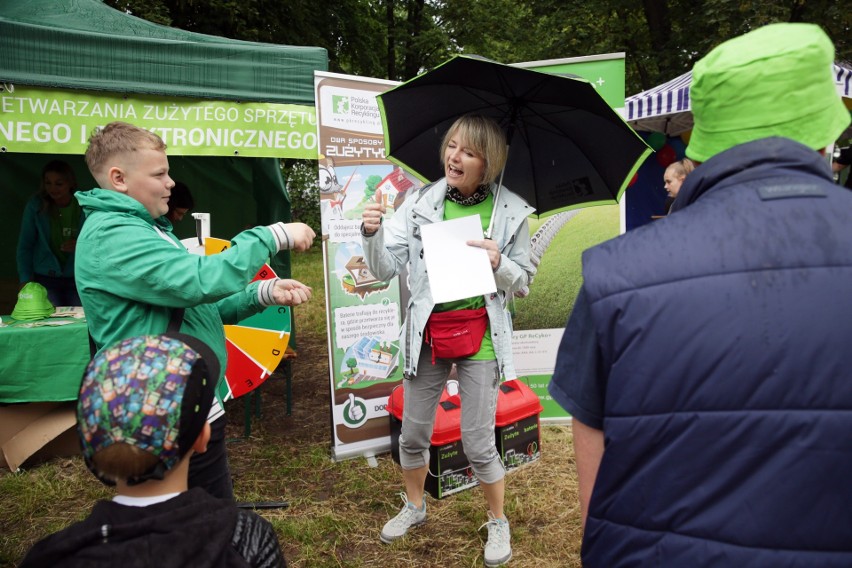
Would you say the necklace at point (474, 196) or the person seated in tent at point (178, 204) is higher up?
the person seated in tent at point (178, 204)

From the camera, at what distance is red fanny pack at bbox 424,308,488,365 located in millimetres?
2523

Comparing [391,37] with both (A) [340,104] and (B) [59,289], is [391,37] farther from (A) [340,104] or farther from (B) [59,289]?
(A) [340,104]

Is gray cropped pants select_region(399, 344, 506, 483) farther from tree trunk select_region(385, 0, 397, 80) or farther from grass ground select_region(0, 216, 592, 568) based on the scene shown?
tree trunk select_region(385, 0, 397, 80)

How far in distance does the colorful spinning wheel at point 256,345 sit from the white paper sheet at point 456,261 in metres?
1.87

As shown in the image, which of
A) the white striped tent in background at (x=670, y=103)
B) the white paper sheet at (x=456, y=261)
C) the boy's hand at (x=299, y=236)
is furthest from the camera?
the white striped tent in background at (x=670, y=103)

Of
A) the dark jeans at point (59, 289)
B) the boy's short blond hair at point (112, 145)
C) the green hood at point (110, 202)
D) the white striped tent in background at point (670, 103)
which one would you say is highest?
the white striped tent in background at point (670, 103)

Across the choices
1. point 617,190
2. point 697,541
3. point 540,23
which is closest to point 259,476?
point 617,190

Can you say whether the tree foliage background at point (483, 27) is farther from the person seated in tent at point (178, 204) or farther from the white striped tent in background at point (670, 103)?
the person seated in tent at point (178, 204)

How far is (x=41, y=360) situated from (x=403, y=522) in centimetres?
252

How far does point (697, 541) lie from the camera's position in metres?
0.88

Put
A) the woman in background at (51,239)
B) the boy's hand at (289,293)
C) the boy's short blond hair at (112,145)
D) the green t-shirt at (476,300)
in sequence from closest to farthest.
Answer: the boy's short blond hair at (112,145) → the boy's hand at (289,293) → the green t-shirt at (476,300) → the woman in background at (51,239)

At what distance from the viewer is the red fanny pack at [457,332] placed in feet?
8.28

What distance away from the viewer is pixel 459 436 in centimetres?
341

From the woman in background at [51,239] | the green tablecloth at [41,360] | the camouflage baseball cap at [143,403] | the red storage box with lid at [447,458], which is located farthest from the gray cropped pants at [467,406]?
the woman in background at [51,239]
